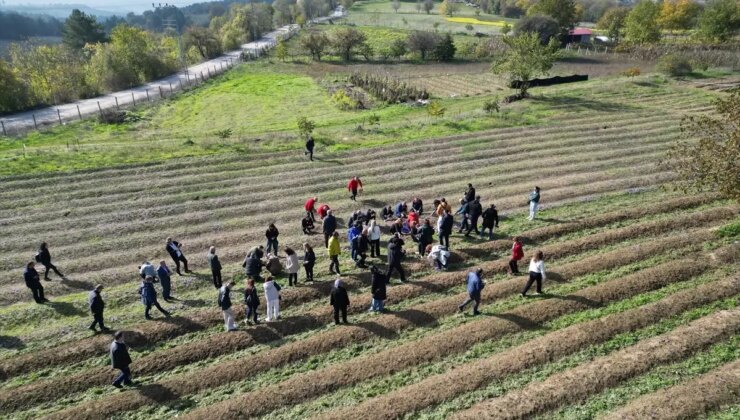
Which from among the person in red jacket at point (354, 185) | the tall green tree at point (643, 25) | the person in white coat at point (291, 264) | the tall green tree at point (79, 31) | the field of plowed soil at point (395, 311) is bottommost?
the field of plowed soil at point (395, 311)

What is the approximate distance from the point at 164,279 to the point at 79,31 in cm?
10414

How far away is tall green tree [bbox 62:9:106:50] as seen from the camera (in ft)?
328

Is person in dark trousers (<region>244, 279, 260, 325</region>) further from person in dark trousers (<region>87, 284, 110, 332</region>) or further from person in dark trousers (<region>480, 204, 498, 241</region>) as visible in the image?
person in dark trousers (<region>480, 204, 498, 241</region>)

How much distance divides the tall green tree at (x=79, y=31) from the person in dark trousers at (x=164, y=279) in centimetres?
10126

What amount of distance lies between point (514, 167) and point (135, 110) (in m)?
42.4

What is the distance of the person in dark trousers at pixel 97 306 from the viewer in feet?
54.7

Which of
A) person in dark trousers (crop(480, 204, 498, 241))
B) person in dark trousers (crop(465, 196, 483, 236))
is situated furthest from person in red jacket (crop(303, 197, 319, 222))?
person in dark trousers (crop(480, 204, 498, 241))

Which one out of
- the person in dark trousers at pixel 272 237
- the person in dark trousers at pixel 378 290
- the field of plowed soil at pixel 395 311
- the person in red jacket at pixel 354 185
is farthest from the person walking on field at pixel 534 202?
the person in dark trousers at pixel 272 237

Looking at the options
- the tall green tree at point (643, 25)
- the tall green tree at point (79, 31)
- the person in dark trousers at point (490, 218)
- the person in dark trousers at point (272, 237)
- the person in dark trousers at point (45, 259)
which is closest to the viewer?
the person in dark trousers at point (45, 259)

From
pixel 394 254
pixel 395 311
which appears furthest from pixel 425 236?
pixel 395 311

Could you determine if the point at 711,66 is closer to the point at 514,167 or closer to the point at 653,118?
the point at 653,118

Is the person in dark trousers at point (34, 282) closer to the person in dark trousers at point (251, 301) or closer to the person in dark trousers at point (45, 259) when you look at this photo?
the person in dark trousers at point (45, 259)

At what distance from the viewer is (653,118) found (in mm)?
40969

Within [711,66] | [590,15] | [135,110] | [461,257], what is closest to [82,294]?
[461,257]
